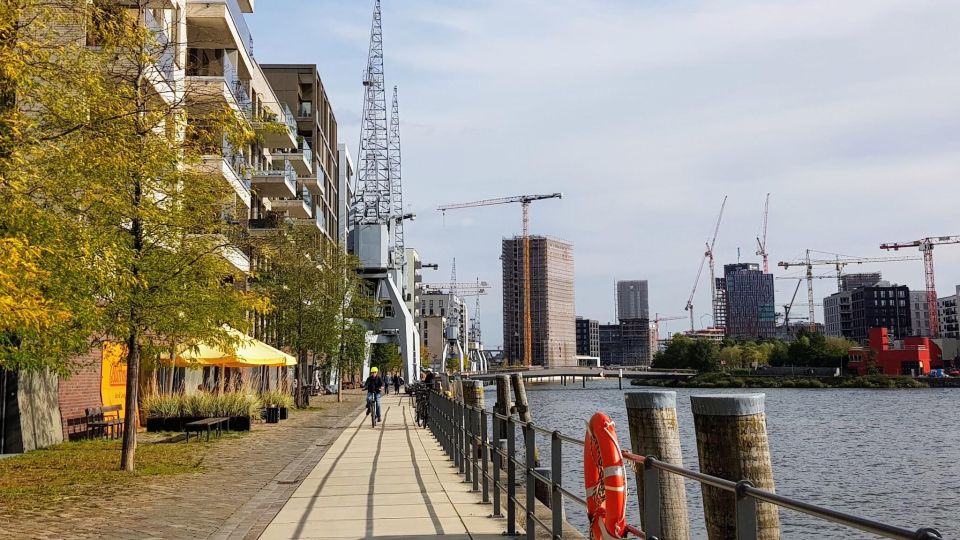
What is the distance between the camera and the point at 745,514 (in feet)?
10.7

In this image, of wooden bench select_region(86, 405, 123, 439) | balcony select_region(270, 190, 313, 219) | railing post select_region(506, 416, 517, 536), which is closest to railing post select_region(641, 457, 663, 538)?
railing post select_region(506, 416, 517, 536)

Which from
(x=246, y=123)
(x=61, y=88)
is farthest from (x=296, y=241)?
(x=61, y=88)

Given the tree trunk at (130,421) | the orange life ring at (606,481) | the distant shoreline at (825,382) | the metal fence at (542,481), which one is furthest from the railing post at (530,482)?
the distant shoreline at (825,382)

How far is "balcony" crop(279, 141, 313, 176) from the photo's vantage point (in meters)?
56.5

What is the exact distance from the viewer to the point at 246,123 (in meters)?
15.2

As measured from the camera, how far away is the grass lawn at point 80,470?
41.0ft

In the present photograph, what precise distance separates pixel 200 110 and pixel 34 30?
4.95 m

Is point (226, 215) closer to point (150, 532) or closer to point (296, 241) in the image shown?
point (150, 532)

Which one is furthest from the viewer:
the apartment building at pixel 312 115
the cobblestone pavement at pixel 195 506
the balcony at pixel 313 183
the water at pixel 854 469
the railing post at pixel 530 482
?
the apartment building at pixel 312 115

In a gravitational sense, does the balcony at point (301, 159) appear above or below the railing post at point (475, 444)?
above

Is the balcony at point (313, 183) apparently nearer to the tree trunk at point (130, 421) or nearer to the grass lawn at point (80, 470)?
the grass lawn at point (80, 470)

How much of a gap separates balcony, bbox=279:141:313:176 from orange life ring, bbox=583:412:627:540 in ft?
169

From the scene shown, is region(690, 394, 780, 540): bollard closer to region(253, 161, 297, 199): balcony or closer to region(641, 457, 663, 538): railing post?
region(641, 457, 663, 538): railing post

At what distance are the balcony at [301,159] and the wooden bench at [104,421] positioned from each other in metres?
33.3
